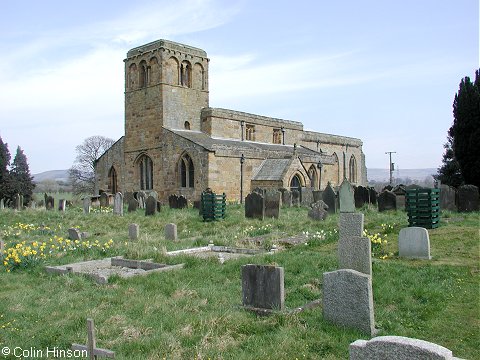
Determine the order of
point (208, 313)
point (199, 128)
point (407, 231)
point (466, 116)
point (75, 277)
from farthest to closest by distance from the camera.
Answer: point (199, 128) < point (466, 116) < point (407, 231) < point (75, 277) < point (208, 313)

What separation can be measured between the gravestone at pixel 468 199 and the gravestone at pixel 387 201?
104 inches

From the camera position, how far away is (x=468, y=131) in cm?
2645

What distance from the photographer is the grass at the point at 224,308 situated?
570cm

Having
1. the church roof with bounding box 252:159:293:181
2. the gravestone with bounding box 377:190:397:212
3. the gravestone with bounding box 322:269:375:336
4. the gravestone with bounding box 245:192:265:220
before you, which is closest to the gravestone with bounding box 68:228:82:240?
the gravestone with bounding box 245:192:265:220

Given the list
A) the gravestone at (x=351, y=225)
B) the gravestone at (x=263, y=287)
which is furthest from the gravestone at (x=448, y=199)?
the gravestone at (x=263, y=287)

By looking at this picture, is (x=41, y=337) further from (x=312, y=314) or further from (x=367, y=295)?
(x=367, y=295)

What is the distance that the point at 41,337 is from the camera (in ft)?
20.0

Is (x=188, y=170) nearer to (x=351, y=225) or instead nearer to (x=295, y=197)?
(x=295, y=197)

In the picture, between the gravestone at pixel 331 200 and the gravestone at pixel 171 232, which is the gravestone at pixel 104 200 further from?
the gravestone at pixel 171 232

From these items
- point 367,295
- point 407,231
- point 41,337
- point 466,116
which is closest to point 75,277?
point 41,337

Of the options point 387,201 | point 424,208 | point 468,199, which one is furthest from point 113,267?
point 468,199

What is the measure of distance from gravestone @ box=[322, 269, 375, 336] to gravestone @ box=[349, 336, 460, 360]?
2.41 m

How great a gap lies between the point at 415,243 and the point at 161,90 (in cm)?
2387

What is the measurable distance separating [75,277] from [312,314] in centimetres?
490
